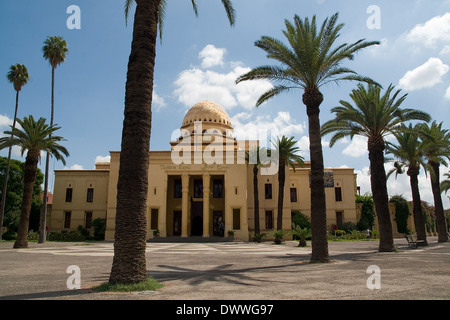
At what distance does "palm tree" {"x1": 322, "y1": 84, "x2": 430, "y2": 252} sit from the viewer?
62.5ft

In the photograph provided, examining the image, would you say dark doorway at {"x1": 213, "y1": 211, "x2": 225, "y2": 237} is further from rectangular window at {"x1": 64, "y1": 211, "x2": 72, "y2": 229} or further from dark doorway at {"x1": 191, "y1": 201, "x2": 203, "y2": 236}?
rectangular window at {"x1": 64, "y1": 211, "x2": 72, "y2": 229}

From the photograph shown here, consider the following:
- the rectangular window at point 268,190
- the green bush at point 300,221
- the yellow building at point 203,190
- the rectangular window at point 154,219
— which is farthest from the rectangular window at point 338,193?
the rectangular window at point 154,219

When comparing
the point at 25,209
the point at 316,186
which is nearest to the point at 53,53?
the point at 25,209

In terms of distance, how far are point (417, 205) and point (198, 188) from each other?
21.4 m

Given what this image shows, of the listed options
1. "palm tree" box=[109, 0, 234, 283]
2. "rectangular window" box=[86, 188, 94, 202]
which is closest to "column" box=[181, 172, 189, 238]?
"rectangular window" box=[86, 188, 94, 202]

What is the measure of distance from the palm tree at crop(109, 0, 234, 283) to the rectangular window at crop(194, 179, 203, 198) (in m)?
29.8

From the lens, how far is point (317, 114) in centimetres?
1495

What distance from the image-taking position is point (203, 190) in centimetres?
3447

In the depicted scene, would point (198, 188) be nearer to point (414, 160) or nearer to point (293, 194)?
point (293, 194)

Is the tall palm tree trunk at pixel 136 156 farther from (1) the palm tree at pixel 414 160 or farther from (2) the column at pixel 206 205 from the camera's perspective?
(2) the column at pixel 206 205

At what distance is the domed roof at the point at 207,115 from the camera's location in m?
42.9
